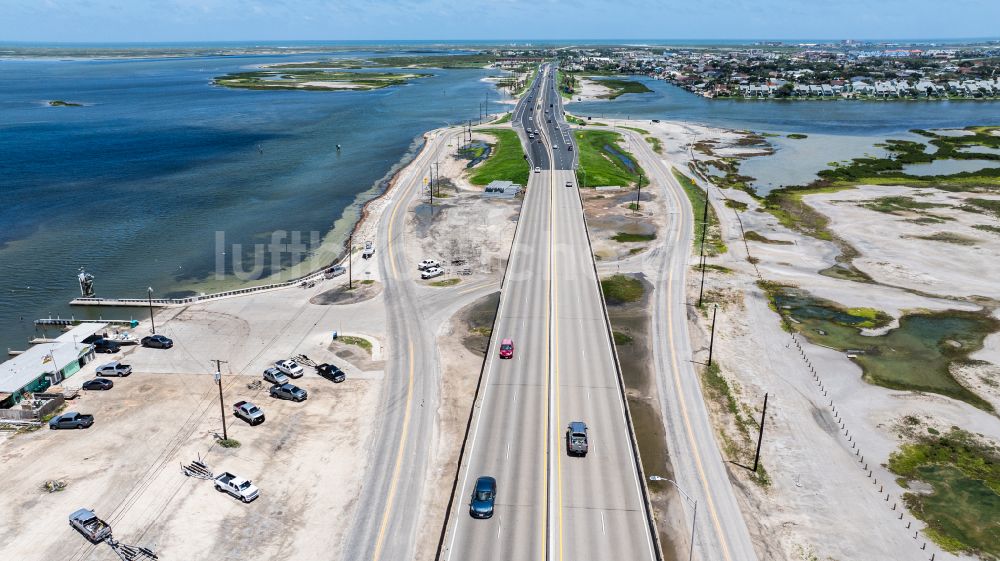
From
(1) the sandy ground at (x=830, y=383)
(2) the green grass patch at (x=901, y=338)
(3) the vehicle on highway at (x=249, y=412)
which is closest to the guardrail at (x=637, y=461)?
(1) the sandy ground at (x=830, y=383)

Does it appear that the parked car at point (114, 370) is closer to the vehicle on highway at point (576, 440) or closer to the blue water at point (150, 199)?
the blue water at point (150, 199)

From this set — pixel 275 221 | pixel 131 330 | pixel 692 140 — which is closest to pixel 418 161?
pixel 275 221

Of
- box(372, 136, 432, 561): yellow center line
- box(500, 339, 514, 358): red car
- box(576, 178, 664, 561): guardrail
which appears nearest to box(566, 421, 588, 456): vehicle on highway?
box(576, 178, 664, 561): guardrail

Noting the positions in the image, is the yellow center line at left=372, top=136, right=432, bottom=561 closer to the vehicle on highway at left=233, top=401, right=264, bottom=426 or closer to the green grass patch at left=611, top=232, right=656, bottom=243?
the vehicle on highway at left=233, top=401, right=264, bottom=426

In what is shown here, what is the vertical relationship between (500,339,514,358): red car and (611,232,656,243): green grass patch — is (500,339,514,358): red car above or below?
below

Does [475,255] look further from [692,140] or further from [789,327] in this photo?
[692,140]
